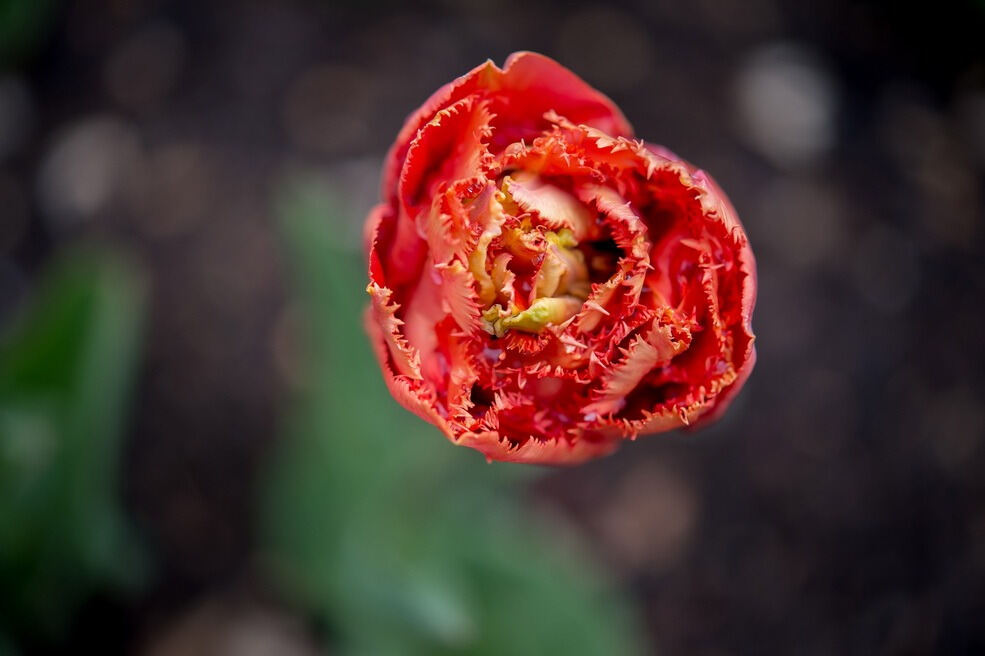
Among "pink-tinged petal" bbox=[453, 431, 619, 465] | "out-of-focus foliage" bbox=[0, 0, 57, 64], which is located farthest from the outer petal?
"out-of-focus foliage" bbox=[0, 0, 57, 64]

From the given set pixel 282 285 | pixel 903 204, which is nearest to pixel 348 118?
pixel 282 285

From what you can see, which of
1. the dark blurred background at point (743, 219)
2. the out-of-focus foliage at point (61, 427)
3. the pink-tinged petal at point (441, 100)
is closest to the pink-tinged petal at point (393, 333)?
the pink-tinged petal at point (441, 100)

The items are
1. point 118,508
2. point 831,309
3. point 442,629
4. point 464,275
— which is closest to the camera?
point 464,275

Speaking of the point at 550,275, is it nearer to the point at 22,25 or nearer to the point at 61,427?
the point at 61,427

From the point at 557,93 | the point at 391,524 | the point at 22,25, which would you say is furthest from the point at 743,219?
the point at 22,25

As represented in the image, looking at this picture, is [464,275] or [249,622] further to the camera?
[249,622]

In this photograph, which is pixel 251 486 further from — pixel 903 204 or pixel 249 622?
pixel 903 204
